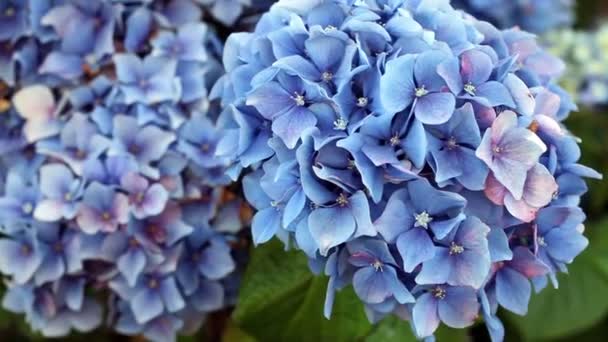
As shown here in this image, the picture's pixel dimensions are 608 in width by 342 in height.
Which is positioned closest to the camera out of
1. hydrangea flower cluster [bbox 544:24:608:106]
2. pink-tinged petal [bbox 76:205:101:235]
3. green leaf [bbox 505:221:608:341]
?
pink-tinged petal [bbox 76:205:101:235]

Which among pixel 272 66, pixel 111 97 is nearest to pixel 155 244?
pixel 111 97

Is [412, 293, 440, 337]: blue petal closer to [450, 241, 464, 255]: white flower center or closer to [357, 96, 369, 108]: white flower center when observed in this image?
[450, 241, 464, 255]: white flower center

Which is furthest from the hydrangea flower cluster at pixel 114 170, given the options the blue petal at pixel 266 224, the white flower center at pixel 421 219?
the white flower center at pixel 421 219

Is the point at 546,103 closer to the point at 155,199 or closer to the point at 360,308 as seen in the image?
the point at 360,308

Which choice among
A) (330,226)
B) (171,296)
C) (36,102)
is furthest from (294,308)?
(36,102)

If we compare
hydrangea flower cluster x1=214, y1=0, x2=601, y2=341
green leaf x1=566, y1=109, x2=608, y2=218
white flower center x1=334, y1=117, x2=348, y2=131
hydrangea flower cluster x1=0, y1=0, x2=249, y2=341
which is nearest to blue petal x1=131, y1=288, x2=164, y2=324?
hydrangea flower cluster x1=0, y1=0, x2=249, y2=341

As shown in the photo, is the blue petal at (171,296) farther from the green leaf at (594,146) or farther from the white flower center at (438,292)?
the green leaf at (594,146)
